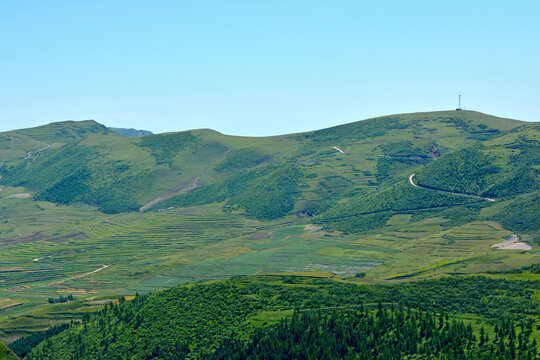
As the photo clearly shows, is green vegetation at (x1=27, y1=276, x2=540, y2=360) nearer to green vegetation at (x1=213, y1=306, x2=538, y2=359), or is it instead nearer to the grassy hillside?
green vegetation at (x1=213, y1=306, x2=538, y2=359)

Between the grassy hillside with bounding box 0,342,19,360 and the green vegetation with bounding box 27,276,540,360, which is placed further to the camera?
the grassy hillside with bounding box 0,342,19,360

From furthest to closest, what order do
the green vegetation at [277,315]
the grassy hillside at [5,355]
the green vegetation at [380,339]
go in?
the grassy hillside at [5,355] < the green vegetation at [277,315] < the green vegetation at [380,339]

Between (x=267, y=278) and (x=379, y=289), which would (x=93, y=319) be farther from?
(x=379, y=289)

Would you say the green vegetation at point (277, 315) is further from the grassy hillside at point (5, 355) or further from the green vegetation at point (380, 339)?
the grassy hillside at point (5, 355)

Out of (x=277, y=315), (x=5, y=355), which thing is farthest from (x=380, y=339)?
(x=5, y=355)

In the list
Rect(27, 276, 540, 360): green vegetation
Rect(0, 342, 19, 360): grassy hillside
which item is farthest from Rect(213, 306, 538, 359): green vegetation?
Rect(0, 342, 19, 360): grassy hillside

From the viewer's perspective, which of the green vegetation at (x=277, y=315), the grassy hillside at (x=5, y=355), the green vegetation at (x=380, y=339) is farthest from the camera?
the grassy hillside at (x=5, y=355)

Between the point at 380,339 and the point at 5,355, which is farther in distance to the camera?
the point at 5,355

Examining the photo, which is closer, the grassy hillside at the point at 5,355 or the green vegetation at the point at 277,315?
the green vegetation at the point at 277,315

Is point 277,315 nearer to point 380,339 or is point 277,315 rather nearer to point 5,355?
point 380,339

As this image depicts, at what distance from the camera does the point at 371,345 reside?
12188cm

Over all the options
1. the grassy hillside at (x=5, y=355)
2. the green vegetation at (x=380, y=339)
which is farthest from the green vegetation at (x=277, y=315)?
the grassy hillside at (x=5, y=355)

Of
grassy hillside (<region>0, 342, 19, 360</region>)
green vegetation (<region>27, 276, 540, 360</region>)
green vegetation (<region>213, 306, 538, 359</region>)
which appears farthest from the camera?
grassy hillside (<region>0, 342, 19, 360</region>)

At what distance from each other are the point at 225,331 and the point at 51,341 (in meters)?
57.8
